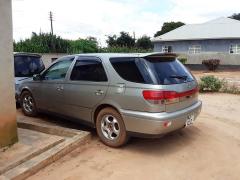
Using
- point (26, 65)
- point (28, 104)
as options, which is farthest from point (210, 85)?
point (28, 104)

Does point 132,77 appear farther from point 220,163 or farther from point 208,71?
point 208,71

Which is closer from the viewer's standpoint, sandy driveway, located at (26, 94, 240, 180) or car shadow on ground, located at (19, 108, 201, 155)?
sandy driveway, located at (26, 94, 240, 180)

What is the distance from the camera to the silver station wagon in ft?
17.3

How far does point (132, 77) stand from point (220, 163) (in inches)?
79.0

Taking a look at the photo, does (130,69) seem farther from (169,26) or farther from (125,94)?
(169,26)

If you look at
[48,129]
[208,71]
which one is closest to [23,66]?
[48,129]

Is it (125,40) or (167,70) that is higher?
(125,40)

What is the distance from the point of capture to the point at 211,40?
32219 millimetres

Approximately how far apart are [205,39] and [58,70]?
27.1 metres

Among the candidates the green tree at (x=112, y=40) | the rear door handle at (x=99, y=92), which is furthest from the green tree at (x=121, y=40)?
the rear door handle at (x=99, y=92)

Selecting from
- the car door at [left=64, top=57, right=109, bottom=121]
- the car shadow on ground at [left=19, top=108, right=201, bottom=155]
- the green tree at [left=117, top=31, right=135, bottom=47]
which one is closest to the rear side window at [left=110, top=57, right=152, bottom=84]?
the car door at [left=64, top=57, right=109, bottom=121]

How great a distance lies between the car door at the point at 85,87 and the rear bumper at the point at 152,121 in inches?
30.2

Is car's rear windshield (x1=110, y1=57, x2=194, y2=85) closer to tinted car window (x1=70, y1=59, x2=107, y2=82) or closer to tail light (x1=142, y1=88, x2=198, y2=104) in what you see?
tail light (x1=142, y1=88, x2=198, y2=104)

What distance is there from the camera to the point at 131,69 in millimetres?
5625
